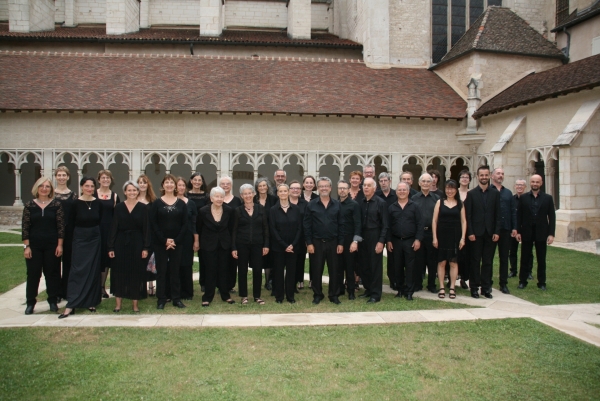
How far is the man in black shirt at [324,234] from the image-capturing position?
6.79m

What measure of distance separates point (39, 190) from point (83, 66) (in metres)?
13.9

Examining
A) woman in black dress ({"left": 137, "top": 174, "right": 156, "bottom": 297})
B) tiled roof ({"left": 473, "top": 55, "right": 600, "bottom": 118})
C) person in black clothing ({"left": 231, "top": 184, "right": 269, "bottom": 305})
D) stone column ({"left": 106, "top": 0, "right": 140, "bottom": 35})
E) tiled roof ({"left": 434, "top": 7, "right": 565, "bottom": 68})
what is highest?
stone column ({"left": 106, "top": 0, "right": 140, "bottom": 35})

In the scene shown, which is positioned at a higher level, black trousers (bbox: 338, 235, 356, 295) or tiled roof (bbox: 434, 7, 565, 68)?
tiled roof (bbox: 434, 7, 565, 68)

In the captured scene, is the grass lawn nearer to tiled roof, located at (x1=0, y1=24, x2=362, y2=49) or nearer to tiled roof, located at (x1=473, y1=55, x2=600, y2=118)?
tiled roof, located at (x1=473, y1=55, x2=600, y2=118)

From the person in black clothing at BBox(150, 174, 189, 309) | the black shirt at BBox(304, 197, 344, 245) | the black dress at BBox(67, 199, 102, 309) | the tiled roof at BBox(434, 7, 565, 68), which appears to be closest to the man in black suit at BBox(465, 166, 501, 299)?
the black shirt at BBox(304, 197, 344, 245)

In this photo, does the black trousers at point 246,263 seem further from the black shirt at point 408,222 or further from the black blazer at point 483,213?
the black blazer at point 483,213

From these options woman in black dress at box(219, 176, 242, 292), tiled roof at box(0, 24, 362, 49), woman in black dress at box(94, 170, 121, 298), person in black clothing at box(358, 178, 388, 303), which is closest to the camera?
woman in black dress at box(94, 170, 121, 298)

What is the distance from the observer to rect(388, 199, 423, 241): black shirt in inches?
272

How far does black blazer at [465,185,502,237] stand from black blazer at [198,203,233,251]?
345 centimetres

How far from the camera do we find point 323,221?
6781mm

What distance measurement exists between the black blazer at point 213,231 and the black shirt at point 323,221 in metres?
1.10

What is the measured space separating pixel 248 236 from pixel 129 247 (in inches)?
61.3

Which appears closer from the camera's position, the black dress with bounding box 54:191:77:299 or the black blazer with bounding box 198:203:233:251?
the black dress with bounding box 54:191:77:299

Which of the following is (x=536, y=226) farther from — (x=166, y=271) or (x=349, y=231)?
(x=166, y=271)
